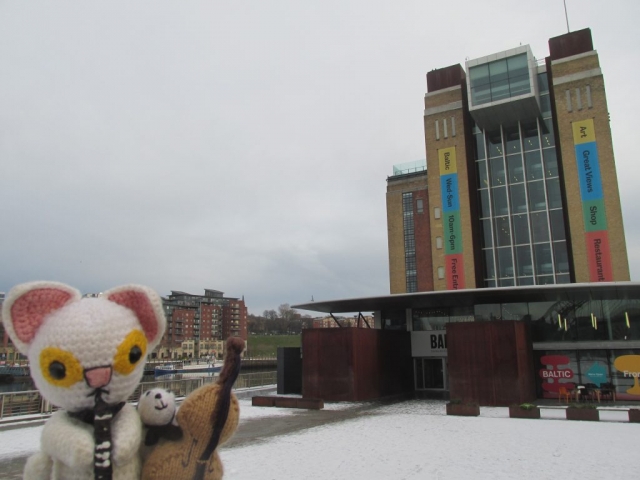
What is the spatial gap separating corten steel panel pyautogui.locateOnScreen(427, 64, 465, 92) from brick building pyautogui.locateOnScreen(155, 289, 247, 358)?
81.1 m

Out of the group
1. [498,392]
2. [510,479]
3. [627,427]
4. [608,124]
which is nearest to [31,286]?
[510,479]

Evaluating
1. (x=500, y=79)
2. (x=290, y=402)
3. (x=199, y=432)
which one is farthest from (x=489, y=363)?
(x=500, y=79)

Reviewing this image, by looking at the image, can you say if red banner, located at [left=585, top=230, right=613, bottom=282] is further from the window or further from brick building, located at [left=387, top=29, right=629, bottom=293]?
the window

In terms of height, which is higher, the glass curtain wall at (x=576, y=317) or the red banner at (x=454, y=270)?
the red banner at (x=454, y=270)

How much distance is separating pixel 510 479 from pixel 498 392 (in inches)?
491

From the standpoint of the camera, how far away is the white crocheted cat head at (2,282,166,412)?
354cm

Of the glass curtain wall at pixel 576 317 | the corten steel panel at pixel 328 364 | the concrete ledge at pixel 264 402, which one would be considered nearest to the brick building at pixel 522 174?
the glass curtain wall at pixel 576 317

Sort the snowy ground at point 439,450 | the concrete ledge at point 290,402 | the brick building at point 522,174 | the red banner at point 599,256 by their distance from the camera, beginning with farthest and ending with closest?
the brick building at point 522,174 < the red banner at point 599,256 < the concrete ledge at point 290,402 < the snowy ground at point 439,450

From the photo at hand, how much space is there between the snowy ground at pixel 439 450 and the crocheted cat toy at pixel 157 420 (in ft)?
17.8

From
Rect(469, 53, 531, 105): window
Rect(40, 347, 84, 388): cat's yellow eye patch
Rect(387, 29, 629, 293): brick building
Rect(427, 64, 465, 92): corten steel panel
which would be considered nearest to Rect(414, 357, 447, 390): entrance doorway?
Rect(387, 29, 629, 293): brick building

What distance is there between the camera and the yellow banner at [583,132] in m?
36.5

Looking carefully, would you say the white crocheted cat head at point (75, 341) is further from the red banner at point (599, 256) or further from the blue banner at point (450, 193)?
the blue banner at point (450, 193)

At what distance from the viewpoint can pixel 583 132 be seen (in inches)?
1448

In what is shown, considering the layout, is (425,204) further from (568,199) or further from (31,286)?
(31,286)
